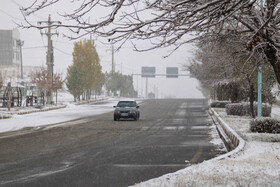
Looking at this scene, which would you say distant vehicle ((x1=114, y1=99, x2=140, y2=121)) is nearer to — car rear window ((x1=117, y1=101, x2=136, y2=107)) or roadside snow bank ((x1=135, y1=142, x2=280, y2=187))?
car rear window ((x1=117, y1=101, x2=136, y2=107))

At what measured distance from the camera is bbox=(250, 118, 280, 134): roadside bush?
53.2ft

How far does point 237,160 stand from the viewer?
32.2 ft

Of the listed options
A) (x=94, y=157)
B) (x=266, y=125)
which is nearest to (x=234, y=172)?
(x=94, y=157)

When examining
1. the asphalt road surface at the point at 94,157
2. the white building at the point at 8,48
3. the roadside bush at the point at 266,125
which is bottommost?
the asphalt road surface at the point at 94,157

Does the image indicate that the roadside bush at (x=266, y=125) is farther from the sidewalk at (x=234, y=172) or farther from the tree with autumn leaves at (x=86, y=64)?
the tree with autumn leaves at (x=86, y=64)

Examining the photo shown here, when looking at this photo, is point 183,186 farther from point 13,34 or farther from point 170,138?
point 13,34

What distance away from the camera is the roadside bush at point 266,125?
1620 centimetres

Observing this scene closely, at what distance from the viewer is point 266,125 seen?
16.4 meters

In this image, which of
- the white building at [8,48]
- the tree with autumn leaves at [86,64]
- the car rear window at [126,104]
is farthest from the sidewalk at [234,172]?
the white building at [8,48]

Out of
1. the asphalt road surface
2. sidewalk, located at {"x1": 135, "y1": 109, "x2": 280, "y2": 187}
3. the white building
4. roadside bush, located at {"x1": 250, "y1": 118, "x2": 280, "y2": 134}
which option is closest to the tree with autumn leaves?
the asphalt road surface

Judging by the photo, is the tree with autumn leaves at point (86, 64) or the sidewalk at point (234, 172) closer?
the sidewalk at point (234, 172)

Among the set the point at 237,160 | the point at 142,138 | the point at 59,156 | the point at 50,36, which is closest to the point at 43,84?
the point at 50,36

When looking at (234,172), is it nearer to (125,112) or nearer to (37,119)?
(125,112)

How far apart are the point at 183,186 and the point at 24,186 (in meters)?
3.01
